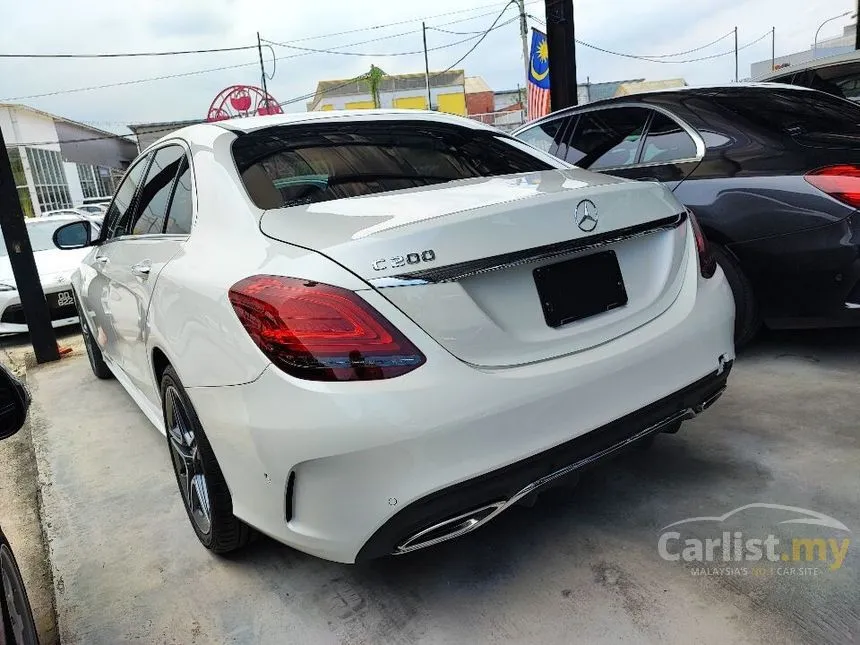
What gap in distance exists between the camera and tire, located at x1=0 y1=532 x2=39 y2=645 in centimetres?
133

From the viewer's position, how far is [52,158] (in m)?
39.8

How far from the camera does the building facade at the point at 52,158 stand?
34.5 metres

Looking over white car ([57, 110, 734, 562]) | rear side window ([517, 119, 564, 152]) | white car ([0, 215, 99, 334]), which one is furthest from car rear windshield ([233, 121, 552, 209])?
white car ([0, 215, 99, 334])

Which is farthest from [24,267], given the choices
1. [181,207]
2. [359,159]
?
[359,159]

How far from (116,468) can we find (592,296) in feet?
8.54

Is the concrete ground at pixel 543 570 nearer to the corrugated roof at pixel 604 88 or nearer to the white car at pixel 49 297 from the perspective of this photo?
the white car at pixel 49 297

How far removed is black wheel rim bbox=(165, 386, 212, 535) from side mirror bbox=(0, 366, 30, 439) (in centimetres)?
65

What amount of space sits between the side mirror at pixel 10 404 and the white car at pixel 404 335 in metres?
0.48

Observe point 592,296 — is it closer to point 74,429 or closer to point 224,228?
point 224,228

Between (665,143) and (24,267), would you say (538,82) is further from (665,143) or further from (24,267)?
(24,267)

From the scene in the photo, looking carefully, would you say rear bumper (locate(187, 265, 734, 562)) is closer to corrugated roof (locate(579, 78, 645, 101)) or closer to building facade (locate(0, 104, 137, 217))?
building facade (locate(0, 104, 137, 217))

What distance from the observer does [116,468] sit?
3.36m

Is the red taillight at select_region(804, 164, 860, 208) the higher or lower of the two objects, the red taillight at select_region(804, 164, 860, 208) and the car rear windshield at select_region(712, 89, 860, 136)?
the lower

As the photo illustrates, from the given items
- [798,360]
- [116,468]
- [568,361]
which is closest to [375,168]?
[568,361]
